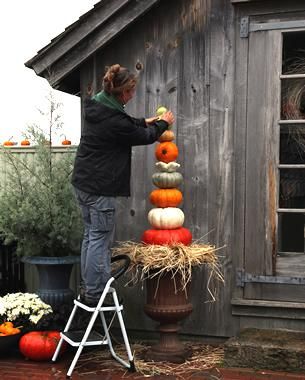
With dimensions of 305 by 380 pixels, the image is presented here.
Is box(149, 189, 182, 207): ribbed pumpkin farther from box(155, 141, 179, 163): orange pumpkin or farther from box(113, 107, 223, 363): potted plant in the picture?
box(155, 141, 179, 163): orange pumpkin

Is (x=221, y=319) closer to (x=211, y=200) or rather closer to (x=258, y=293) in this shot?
(x=258, y=293)

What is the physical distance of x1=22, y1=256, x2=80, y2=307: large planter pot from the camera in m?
4.88

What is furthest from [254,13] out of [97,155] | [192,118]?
[97,155]

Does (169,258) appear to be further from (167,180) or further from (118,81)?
(118,81)

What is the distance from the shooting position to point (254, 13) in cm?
476

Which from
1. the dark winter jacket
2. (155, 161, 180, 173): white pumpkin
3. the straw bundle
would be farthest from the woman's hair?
the straw bundle

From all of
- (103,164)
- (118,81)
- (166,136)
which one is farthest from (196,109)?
(103,164)

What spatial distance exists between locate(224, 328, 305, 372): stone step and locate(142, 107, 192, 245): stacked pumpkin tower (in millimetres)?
876

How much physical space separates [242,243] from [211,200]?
45 cm

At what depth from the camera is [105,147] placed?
4.18 metres

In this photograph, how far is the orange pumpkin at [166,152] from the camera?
181 inches

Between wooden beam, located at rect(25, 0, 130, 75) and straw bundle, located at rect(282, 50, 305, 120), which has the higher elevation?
wooden beam, located at rect(25, 0, 130, 75)

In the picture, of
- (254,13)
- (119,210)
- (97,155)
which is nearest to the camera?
(97,155)

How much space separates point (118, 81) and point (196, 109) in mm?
1019
